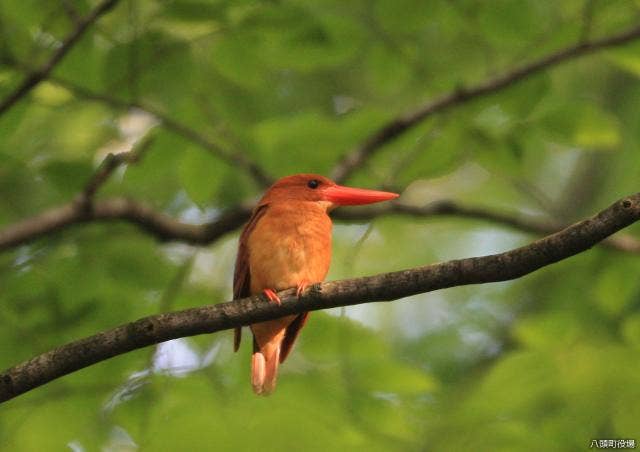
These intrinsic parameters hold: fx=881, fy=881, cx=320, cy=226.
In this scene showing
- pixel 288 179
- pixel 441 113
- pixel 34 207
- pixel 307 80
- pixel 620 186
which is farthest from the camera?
pixel 307 80

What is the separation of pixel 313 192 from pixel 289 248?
57cm

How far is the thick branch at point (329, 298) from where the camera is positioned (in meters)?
2.54

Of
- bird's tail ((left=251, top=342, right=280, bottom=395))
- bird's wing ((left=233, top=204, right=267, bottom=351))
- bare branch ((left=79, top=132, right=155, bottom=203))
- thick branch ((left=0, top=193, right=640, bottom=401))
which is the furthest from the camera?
bare branch ((left=79, top=132, right=155, bottom=203))

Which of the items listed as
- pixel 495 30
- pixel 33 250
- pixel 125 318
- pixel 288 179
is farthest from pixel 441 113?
pixel 33 250

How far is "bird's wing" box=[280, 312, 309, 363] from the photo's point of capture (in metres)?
4.23

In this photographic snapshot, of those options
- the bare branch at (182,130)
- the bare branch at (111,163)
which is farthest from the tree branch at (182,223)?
the bare branch at (182,130)

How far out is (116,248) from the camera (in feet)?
15.4

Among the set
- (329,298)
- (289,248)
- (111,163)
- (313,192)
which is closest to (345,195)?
(313,192)

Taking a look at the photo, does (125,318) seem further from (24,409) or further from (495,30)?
(495,30)

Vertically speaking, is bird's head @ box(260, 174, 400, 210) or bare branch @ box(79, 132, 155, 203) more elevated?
bare branch @ box(79, 132, 155, 203)

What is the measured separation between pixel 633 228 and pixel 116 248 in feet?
9.66

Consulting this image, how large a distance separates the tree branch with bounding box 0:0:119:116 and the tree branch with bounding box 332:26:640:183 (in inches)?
69.8

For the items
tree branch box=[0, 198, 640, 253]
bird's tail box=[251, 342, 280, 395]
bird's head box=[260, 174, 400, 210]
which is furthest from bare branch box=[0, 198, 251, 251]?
bird's tail box=[251, 342, 280, 395]

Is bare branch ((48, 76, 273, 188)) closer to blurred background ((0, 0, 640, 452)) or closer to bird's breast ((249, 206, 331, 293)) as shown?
blurred background ((0, 0, 640, 452))
